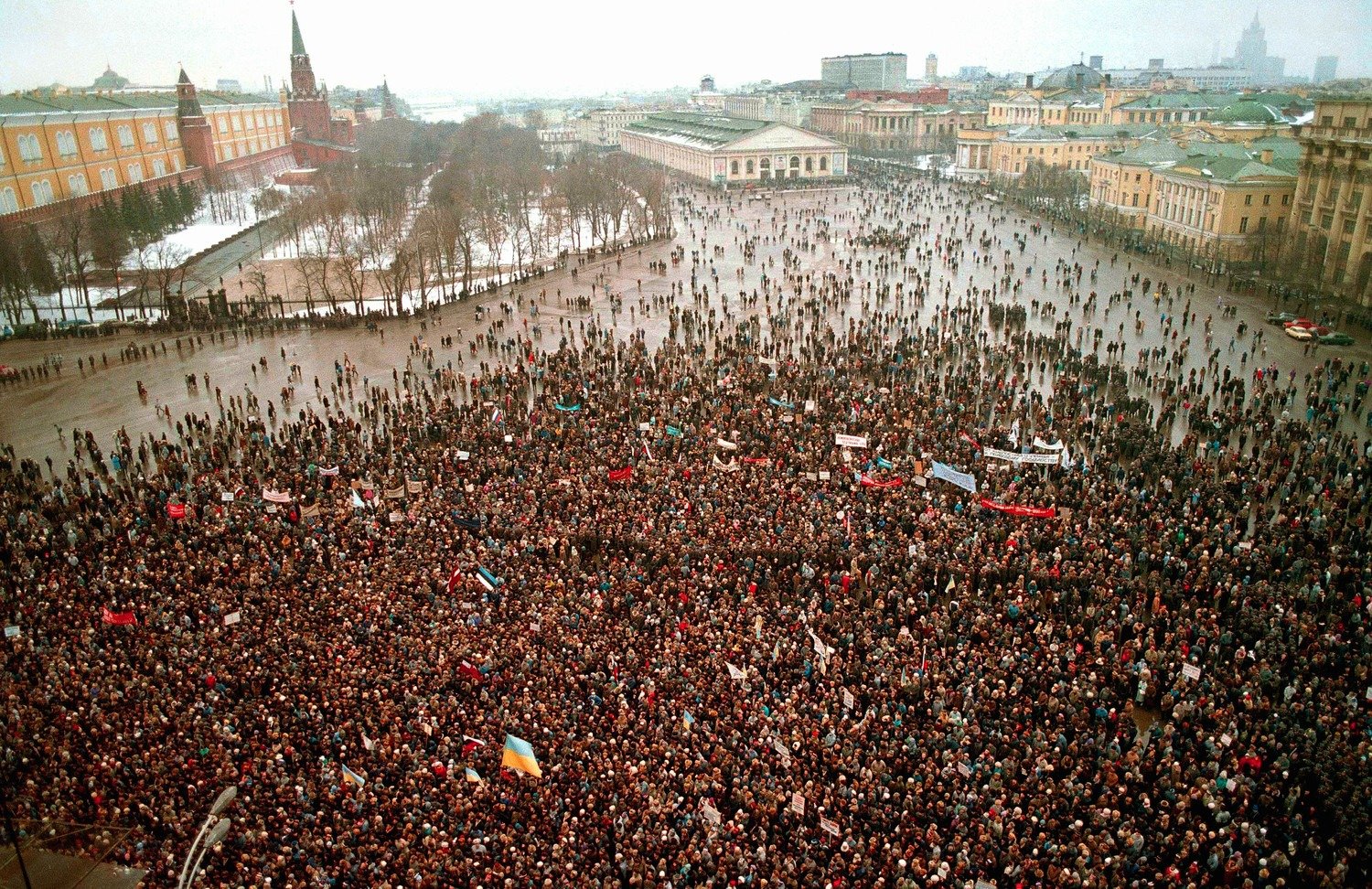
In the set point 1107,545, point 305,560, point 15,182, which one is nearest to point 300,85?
point 15,182

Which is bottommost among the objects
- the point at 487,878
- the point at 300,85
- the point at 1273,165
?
the point at 487,878

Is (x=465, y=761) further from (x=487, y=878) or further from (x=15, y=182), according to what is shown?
(x=15, y=182)

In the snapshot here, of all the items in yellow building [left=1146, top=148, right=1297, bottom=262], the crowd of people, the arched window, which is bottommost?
the crowd of people

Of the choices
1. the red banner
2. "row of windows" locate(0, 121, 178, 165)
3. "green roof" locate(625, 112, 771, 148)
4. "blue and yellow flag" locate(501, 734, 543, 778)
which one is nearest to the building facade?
"green roof" locate(625, 112, 771, 148)

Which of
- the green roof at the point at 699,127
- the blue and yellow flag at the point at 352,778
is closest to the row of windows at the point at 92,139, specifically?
the green roof at the point at 699,127

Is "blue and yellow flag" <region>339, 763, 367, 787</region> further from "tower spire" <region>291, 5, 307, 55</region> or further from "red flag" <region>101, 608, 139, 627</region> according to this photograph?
"tower spire" <region>291, 5, 307, 55</region>

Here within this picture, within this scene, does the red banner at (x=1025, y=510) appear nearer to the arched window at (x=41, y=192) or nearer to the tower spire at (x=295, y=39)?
the arched window at (x=41, y=192)
